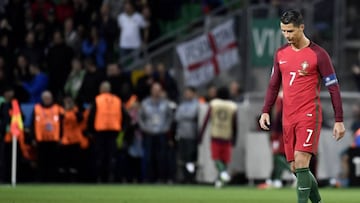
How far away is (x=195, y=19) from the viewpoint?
32.2 meters

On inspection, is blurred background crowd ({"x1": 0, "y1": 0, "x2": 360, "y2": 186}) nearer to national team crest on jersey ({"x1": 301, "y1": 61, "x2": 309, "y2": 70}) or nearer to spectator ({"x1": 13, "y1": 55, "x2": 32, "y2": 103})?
spectator ({"x1": 13, "y1": 55, "x2": 32, "y2": 103})

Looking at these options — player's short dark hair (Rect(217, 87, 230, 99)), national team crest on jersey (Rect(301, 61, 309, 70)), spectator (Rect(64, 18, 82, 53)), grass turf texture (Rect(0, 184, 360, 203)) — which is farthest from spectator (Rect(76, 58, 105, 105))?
national team crest on jersey (Rect(301, 61, 309, 70))

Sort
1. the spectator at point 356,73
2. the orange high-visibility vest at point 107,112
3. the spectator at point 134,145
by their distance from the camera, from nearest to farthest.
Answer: the orange high-visibility vest at point 107,112
the spectator at point 134,145
the spectator at point 356,73

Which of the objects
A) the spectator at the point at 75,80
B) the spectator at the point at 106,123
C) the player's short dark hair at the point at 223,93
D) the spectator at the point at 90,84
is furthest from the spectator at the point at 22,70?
→ the player's short dark hair at the point at 223,93

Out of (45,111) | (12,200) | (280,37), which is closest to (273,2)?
(280,37)

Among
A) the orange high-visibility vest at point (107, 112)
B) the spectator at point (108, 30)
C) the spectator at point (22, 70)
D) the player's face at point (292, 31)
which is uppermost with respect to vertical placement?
the spectator at point (108, 30)

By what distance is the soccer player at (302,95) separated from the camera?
14.6m

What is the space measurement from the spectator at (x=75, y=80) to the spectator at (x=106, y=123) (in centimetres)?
122

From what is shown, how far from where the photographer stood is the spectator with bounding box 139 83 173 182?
29125 millimetres

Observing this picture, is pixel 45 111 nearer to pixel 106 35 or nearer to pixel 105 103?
pixel 105 103

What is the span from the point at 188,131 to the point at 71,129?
104 inches

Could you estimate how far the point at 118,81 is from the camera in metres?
29.2

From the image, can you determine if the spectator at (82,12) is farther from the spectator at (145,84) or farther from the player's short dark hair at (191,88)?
the player's short dark hair at (191,88)

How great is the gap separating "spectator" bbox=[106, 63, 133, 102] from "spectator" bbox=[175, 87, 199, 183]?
1.30m
